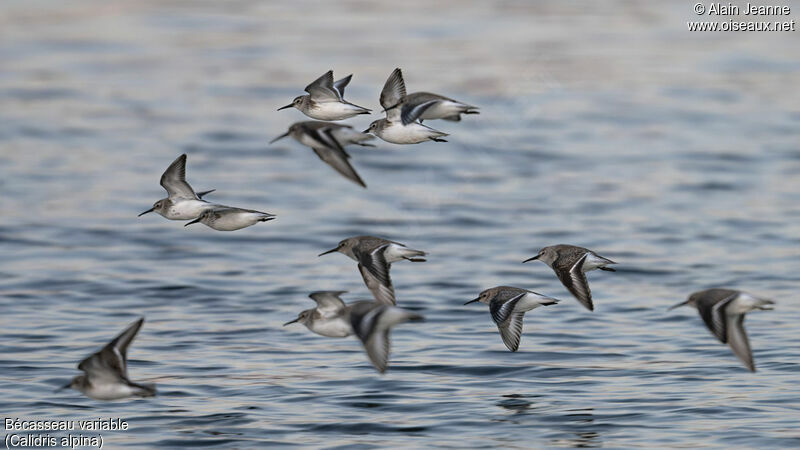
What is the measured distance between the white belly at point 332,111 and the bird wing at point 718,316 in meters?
3.40

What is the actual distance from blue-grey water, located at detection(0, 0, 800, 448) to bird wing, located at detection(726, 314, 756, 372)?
3200 millimetres

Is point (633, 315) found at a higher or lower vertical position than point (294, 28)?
lower

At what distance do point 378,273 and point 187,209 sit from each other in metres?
2.07

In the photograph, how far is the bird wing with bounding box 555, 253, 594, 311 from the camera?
1098 centimetres

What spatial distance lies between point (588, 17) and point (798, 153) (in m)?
14.2

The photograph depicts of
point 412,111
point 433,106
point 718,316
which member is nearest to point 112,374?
point 412,111

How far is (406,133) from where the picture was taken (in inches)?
453

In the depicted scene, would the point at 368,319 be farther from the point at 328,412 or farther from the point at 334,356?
the point at 334,356

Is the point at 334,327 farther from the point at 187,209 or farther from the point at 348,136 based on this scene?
the point at 187,209

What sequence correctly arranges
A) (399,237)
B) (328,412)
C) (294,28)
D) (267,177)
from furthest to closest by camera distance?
1. (294,28)
2. (267,177)
3. (399,237)
4. (328,412)

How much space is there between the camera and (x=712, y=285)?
67.4 ft

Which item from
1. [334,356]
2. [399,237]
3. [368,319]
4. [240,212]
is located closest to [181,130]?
[399,237]

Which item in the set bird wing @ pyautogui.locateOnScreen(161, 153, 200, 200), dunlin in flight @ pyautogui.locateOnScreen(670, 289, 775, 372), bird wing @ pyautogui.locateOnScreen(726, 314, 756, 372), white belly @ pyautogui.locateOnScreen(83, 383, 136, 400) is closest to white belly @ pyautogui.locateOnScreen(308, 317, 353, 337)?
white belly @ pyautogui.locateOnScreen(83, 383, 136, 400)

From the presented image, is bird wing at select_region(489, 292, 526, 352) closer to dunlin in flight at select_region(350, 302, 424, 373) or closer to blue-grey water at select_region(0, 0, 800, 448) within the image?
blue-grey water at select_region(0, 0, 800, 448)
